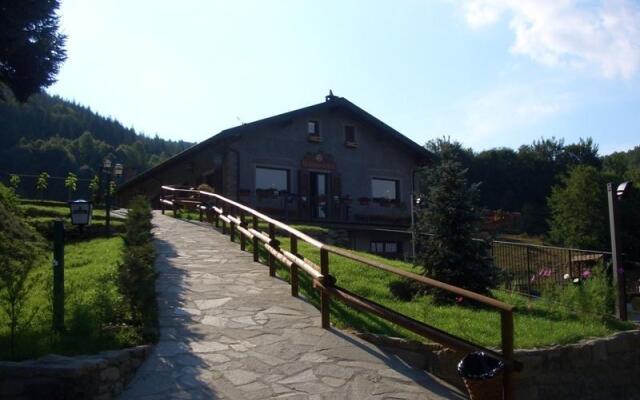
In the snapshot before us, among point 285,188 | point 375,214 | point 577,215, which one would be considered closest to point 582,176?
point 577,215

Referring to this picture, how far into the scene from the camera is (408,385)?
21.2 feet

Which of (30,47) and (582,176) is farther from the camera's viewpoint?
(582,176)

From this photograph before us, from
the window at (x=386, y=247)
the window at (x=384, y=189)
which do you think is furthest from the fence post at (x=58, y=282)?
the window at (x=384, y=189)

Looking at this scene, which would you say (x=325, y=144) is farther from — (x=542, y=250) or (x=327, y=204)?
(x=542, y=250)

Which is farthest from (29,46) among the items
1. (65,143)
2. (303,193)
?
(65,143)

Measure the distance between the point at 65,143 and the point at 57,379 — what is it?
2567 inches

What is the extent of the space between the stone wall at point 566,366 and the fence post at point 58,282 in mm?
3400

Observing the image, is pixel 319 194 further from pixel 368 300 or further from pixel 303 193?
pixel 368 300

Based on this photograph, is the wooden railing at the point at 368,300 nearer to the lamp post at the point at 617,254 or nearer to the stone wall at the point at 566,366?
the stone wall at the point at 566,366

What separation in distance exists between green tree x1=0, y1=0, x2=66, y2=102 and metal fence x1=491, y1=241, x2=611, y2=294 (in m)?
9.47

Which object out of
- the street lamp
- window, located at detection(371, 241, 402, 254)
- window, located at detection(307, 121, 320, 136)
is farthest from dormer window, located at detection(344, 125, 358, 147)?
the street lamp

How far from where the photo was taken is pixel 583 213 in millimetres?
40125

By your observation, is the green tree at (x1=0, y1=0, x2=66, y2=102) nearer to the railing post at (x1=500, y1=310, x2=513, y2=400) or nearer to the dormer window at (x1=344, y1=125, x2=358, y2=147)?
the railing post at (x1=500, y1=310, x2=513, y2=400)

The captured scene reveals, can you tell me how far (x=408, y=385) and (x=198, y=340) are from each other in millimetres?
2413
